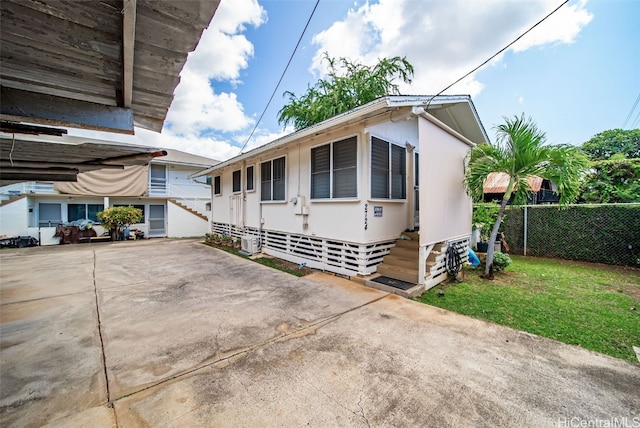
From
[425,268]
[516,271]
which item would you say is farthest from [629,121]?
[425,268]

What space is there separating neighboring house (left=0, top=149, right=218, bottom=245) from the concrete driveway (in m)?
9.23

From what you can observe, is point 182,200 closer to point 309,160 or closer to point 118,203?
point 118,203

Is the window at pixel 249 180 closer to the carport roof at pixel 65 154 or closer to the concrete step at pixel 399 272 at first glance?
the concrete step at pixel 399 272

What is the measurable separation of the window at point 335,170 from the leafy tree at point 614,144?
22543mm

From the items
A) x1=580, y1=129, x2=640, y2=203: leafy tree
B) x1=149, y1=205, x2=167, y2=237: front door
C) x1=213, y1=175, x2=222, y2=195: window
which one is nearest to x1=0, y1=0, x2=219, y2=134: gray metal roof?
x1=213, y1=175, x2=222, y2=195: window

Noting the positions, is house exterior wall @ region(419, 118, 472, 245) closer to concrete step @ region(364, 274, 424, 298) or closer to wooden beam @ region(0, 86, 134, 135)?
concrete step @ region(364, 274, 424, 298)

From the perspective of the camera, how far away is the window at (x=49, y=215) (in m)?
13.0

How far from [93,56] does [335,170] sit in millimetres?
4591

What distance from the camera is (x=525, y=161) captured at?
15.9 feet

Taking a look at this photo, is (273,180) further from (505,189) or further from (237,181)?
(505,189)

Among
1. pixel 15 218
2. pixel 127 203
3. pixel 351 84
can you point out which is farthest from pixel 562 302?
pixel 15 218

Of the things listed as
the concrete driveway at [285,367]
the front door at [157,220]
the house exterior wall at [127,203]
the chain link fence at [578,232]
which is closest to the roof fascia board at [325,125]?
the concrete driveway at [285,367]

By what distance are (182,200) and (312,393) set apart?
52.9 feet

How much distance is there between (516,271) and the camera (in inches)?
238
